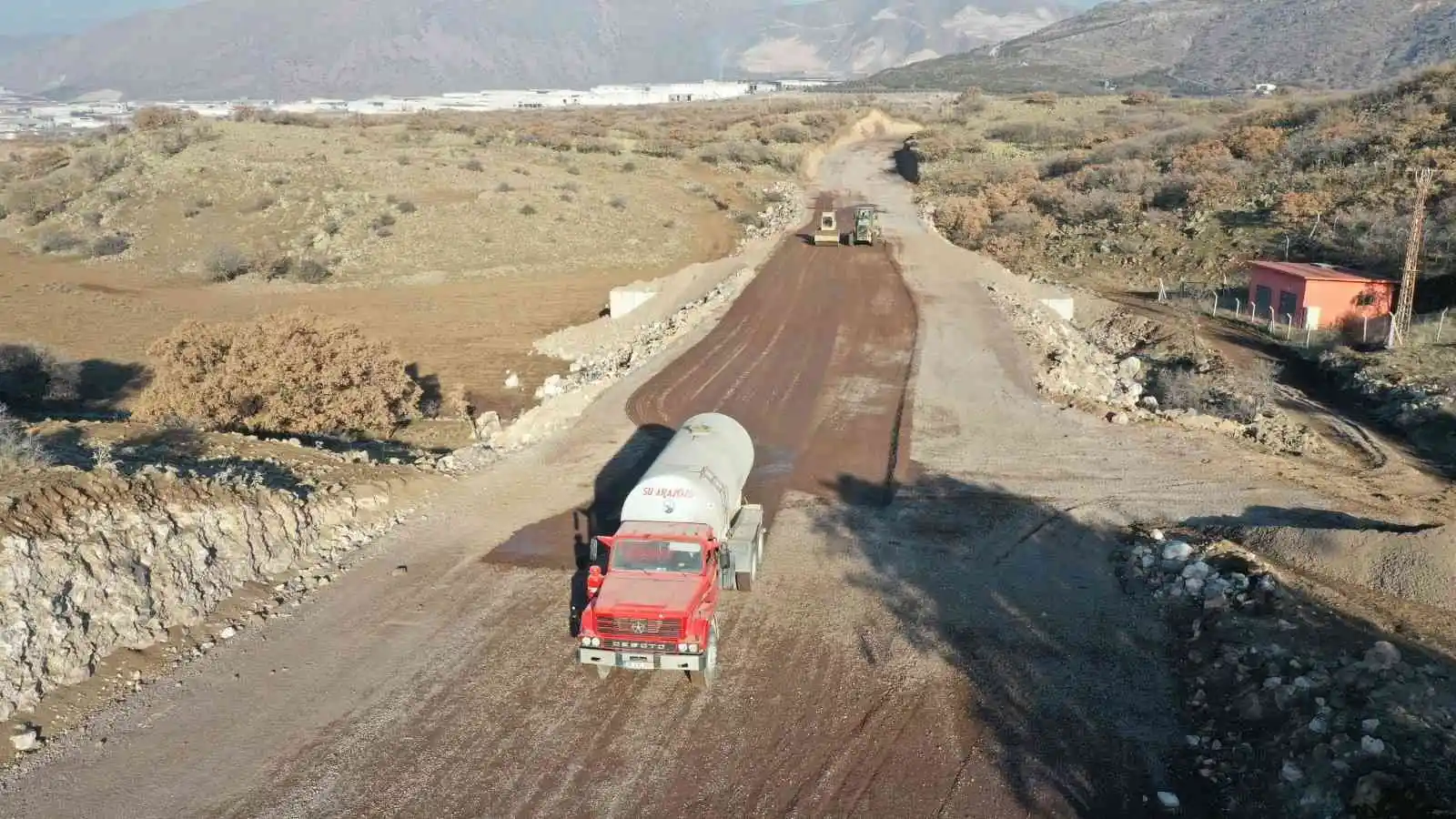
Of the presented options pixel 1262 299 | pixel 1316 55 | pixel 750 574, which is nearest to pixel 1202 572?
pixel 750 574

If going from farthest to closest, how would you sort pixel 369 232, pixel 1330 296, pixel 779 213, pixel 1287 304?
pixel 779 213, pixel 369 232, pixel 1287 304, pixel 1330 296

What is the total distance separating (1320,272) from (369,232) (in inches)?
1755

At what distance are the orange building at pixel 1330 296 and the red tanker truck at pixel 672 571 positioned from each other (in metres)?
28.0

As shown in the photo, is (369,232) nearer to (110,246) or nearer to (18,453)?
(110,246)

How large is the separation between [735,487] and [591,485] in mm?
4943

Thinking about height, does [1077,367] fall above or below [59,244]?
below

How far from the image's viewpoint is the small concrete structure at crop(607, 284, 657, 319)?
3947 centimetres

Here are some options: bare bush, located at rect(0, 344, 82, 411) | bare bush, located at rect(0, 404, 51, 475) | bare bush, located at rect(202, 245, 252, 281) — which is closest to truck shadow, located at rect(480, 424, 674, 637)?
bare bush, located at rect(0, 404, 51, 475)

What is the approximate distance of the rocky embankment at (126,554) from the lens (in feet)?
40.0

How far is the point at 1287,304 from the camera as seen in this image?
3656cm

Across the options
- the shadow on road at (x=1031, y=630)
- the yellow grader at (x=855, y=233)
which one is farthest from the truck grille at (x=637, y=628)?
the yellow grader at (x=855, y=233)

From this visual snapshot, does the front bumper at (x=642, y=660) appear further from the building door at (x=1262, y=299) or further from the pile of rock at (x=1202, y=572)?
the building door at (x=1262, y=299)

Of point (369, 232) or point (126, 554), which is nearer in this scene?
Result: point (126, 554)

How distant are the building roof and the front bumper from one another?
31256 millimetres
